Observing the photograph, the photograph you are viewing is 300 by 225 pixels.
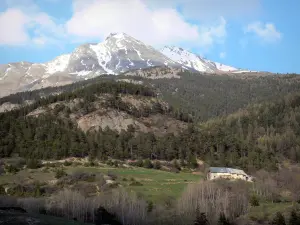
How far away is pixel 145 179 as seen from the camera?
120 metres

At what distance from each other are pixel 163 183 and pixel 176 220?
35.9 meters

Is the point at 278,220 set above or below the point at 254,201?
below

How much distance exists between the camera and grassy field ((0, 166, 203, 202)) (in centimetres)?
10169

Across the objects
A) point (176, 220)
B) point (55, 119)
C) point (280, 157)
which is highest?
point (55, 119)

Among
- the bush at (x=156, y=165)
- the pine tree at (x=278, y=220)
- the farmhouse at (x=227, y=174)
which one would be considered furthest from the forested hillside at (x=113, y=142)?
the pine tree at (x=278, y=220)

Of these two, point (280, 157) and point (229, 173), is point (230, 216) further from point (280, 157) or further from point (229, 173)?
point (280, 157)

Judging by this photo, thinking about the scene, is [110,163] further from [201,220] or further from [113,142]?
[201,220]

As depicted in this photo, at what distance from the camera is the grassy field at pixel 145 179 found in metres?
102

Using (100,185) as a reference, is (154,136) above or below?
above

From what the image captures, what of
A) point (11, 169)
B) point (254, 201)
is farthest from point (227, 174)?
point (11, 169)

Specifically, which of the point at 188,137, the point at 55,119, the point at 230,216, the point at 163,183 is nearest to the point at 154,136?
the point at 188,137

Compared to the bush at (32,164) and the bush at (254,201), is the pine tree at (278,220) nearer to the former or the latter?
the bush at (254,201)

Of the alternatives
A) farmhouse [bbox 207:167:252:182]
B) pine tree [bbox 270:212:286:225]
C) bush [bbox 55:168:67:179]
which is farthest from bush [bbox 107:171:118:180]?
pine tree [bbox 270:212:286:225]

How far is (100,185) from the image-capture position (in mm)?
107188
